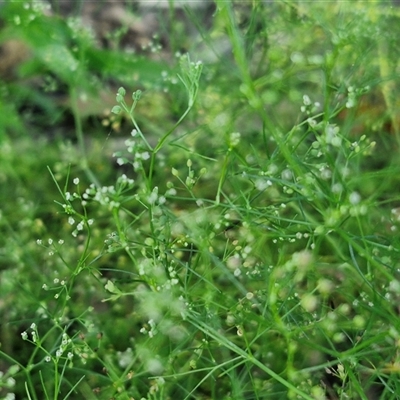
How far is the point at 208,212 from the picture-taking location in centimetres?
128

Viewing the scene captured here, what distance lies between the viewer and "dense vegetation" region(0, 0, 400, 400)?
1.03 m

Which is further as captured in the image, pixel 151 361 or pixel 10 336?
pixel 10 336

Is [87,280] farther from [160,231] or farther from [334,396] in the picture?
[334,396]

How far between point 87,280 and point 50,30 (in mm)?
864

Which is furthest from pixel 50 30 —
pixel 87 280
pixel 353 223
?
pixel 353 223

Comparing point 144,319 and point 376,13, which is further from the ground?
point 376,13

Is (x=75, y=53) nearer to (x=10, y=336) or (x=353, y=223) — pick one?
(x=10, y=336)

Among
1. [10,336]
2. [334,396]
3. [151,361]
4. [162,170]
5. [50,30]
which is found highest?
[50,30]

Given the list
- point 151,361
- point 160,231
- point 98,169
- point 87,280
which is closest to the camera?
point 151,361

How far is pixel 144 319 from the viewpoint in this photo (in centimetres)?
144

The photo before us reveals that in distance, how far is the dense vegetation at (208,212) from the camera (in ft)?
3.37

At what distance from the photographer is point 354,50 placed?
60.8 inches

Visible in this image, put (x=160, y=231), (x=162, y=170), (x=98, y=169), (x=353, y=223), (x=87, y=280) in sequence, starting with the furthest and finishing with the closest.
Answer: (x=98, y=169)
(x=162, y=170)
(x=87, y=280)
(x=353, y=223)
(x=160, y=231)

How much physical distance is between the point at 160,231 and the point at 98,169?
84 cm
